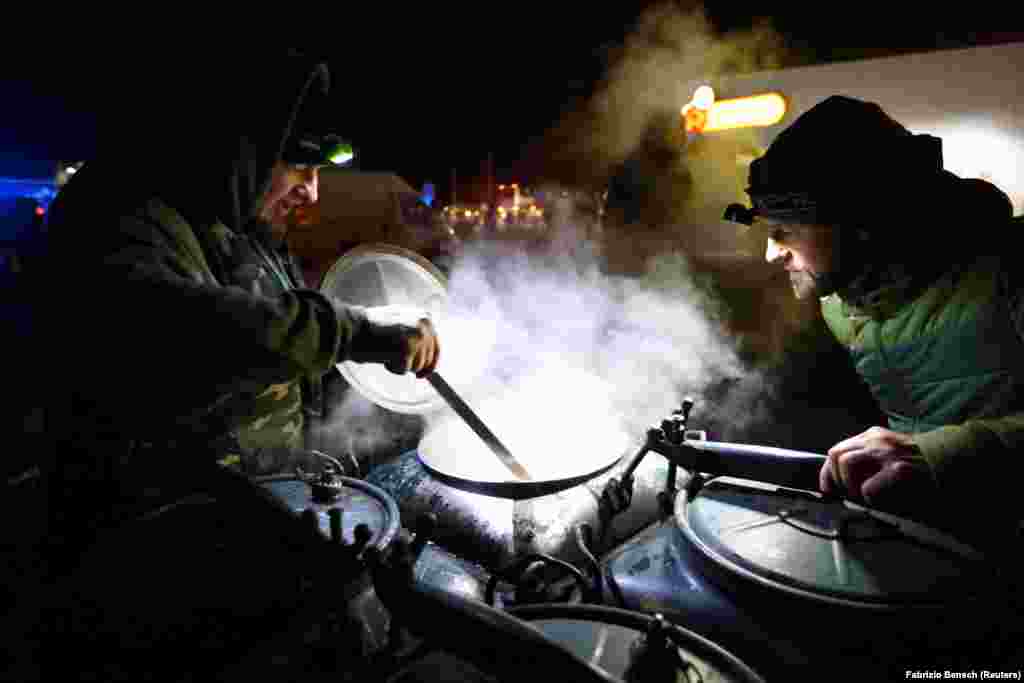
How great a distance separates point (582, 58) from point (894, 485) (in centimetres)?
1265

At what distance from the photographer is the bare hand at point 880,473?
1.94 m

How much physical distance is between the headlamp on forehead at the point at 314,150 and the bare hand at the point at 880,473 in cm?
247

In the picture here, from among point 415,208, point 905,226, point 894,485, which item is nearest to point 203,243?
point 894,485

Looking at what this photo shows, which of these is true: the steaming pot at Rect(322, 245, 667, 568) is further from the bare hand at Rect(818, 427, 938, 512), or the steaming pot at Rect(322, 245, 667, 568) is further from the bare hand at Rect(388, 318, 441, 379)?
the bare hand at Rect(818, 427, 938, 512)

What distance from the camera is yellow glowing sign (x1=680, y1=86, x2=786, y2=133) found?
36.2ft

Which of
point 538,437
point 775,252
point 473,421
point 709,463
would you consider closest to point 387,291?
point 473,421

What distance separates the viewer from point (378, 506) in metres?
2.26

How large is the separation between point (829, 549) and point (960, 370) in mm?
1318

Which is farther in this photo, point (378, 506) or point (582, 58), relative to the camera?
point (582, 58)

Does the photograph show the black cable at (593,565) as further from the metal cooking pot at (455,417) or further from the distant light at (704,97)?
the distant light at (704,97)

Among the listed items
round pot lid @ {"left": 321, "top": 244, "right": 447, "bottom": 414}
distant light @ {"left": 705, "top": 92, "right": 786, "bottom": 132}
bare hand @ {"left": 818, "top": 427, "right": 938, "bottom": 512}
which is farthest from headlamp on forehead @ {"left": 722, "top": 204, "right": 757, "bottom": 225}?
distant light @ {"left": 705, "top": 92, "right": 786, "bottom": 132}

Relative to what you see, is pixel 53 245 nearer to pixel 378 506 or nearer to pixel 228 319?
pixel 228 319

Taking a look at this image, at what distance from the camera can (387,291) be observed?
316cm

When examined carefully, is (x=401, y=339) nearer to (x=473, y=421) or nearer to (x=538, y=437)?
(x=473, y=421)
